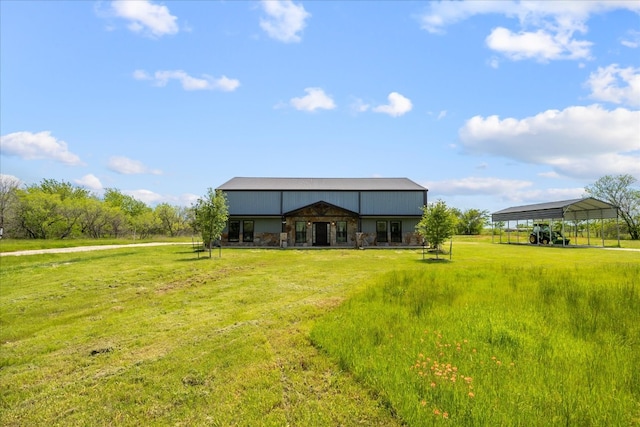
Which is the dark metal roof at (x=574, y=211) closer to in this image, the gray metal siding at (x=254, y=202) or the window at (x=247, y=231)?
the gray metal siding at (x=254, y=202)

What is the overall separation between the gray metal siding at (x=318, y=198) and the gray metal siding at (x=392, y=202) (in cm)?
A: 106

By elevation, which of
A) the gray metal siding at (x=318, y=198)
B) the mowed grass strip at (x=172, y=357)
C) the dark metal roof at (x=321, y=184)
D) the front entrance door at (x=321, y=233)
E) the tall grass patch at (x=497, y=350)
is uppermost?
the dark metal roof at (x=321, y=184)

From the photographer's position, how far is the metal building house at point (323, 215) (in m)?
31.3

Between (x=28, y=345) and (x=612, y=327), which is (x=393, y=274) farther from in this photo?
(x=28, y=345)

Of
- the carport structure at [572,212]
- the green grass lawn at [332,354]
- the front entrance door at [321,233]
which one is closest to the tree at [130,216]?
the front entrance door at [321,233]

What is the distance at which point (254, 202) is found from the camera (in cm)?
3219

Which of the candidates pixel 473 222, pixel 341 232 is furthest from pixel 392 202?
pixel 473 222

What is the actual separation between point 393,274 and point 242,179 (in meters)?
28.8

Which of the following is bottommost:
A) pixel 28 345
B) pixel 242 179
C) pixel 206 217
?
pixel 28 345

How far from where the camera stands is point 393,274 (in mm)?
11703

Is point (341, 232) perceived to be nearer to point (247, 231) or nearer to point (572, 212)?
point (247, 231)

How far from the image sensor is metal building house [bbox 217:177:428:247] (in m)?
31.3

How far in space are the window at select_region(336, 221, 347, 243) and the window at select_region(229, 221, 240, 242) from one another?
9353 millimetres

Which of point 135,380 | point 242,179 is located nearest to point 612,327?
point 135,380
